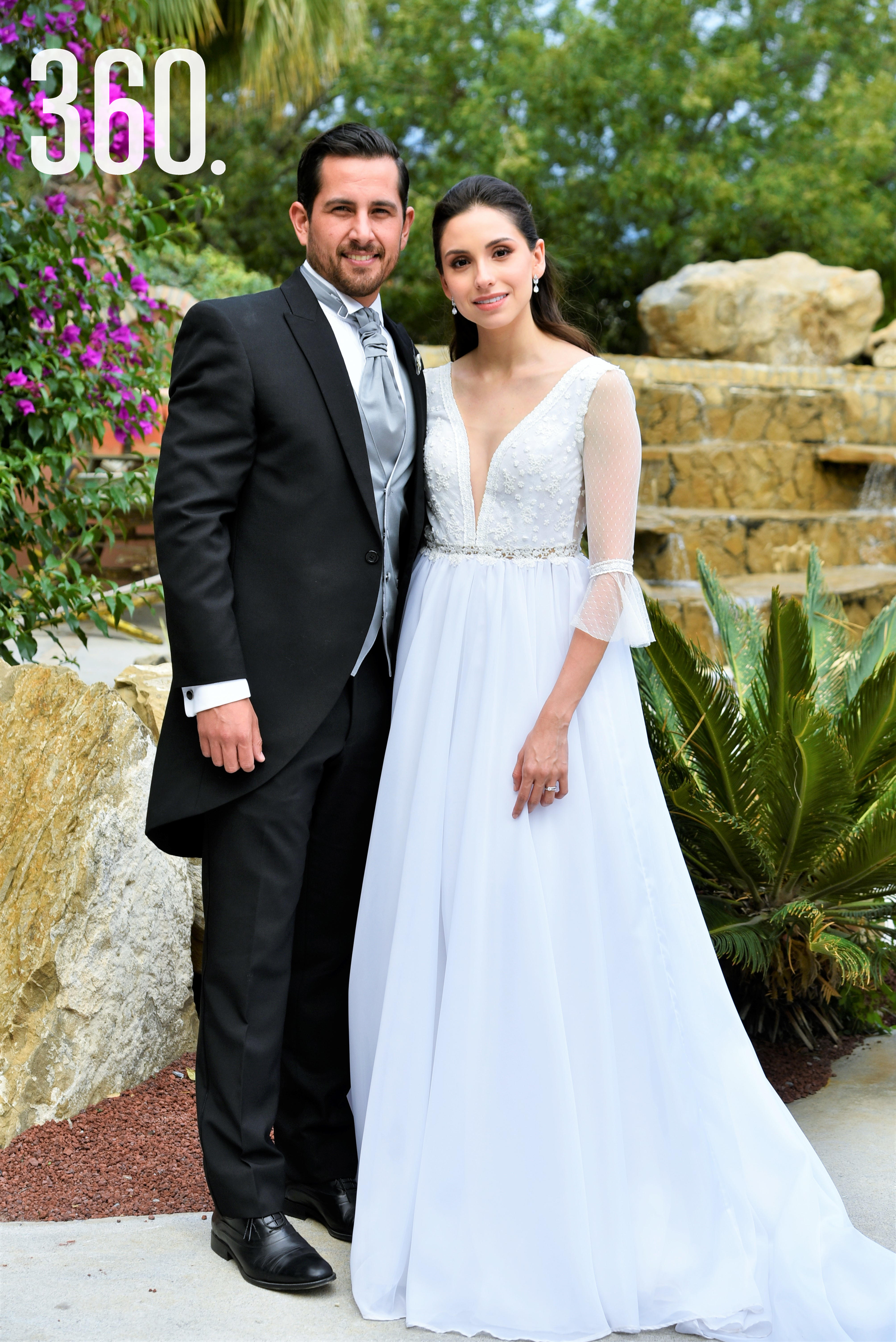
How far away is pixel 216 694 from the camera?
95.7 inches

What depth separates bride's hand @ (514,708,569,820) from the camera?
8.00 ft

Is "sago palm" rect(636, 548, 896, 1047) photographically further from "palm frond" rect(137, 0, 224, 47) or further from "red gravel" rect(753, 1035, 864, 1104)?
"palm frond" rect(137, 0, 224, 47)

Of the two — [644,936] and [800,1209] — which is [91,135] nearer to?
[644,936]

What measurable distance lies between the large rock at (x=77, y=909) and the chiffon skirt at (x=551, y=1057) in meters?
0.89

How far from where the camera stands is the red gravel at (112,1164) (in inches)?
110

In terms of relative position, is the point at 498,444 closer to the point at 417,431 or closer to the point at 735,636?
the point at 417,431

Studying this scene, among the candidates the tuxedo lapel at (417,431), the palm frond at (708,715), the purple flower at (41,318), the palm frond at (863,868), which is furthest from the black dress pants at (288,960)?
the purple flower at (41,318)

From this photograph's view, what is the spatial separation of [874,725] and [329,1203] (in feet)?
6.07

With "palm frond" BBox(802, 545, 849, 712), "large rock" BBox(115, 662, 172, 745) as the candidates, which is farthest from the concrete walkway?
"large rock" BBox(115, 662, 172, 745)

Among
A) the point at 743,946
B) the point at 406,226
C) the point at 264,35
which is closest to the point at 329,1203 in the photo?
the point at 743,946

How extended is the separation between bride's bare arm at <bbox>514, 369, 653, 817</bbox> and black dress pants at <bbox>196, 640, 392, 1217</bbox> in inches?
16.4

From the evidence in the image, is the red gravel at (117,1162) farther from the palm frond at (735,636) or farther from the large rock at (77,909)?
the palm frond at (735,636)

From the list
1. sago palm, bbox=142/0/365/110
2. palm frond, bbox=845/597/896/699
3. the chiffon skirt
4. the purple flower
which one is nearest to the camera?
the chiffon skirt

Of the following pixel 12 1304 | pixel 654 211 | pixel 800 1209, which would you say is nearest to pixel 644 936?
pixel 800 1209
